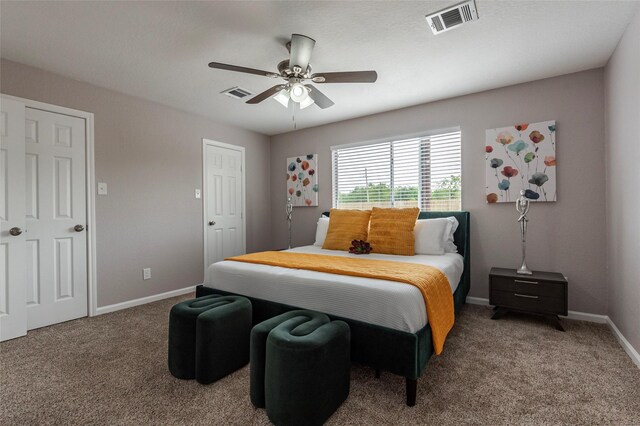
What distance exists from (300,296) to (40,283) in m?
2.58

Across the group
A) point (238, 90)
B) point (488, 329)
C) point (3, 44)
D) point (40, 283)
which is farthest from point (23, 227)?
point (488, 329)

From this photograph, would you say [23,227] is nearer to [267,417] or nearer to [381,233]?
[267,417]

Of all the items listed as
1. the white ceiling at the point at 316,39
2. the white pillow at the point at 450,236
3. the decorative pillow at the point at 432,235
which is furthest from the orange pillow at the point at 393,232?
the white ceiling at the point at 316,39

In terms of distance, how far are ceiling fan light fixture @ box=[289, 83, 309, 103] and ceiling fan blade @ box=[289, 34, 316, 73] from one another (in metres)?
0.12

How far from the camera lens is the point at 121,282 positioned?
3.36 meters

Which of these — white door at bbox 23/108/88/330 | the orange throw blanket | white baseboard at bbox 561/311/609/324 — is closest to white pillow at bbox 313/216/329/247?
the orange throw blanket

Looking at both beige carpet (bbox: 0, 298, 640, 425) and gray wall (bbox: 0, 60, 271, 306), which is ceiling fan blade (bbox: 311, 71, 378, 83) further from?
gray wall (bbox: 0, 60, 271, 306)

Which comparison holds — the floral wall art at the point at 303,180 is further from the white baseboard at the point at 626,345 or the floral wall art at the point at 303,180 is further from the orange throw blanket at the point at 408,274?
the white baseboard at the point at 626,345

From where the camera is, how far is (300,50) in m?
2.22

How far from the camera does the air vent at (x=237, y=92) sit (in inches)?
130

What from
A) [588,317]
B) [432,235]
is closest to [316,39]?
[432,235]

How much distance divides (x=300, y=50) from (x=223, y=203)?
2837 millimetres

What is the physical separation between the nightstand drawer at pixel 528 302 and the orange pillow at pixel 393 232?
2.95 ft

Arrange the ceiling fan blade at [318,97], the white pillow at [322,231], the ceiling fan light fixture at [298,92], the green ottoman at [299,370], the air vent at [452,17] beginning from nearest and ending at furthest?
the green ottoman at [299,370] < the air vent at [452,17] < the ceiling fan light fixture at [298,92] < the ceiling fan blade at [318,97] < the white pillow at [322,231]
